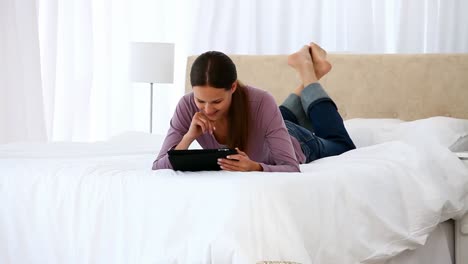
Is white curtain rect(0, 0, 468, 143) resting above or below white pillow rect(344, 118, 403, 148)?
→ above

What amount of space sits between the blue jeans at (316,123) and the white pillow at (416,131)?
0.76ft

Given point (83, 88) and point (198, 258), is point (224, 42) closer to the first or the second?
point (83, 88)

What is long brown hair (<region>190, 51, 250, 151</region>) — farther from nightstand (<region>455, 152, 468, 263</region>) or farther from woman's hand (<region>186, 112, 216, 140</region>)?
nightstand (<region>455, 152, 468, 263</region>)

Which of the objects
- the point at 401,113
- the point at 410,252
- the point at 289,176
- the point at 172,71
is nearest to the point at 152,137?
the point at 172,71

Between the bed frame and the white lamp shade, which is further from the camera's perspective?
the white lamp shade

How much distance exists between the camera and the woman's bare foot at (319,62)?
154 inches

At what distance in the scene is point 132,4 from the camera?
5.67 metres

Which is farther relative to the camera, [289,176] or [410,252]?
[410,252]

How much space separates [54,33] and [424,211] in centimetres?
332

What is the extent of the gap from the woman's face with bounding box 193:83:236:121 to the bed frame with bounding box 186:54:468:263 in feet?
6.17

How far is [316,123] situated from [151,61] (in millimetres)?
1643

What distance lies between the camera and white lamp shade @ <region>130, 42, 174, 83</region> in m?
5.11

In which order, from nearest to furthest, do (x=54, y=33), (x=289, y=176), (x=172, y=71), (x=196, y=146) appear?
(x=289, y=176), (x=196, y=146), (x=172, y=71), (x=54, y=33)

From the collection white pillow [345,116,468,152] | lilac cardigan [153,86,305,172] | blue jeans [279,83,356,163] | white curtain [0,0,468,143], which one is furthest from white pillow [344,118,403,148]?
lilac cardigan [153,86,305,172]
